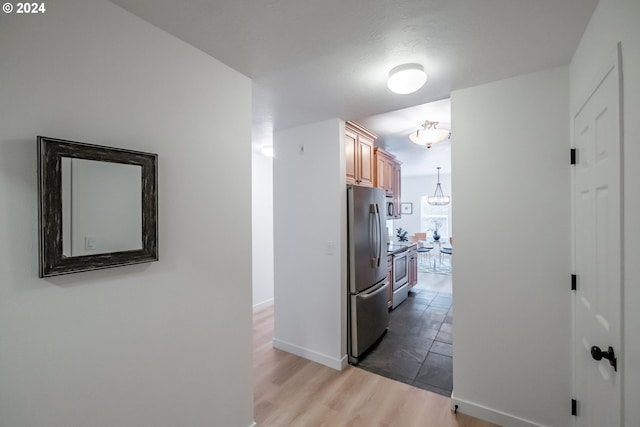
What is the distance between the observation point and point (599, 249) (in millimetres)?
1300

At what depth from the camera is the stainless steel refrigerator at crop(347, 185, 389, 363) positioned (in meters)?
2.89

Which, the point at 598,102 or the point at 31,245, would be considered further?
the point at 598,102

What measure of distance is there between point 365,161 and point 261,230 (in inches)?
85.6

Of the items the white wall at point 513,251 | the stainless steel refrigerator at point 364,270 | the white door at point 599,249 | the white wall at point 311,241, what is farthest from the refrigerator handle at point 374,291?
the white door at point 599,249

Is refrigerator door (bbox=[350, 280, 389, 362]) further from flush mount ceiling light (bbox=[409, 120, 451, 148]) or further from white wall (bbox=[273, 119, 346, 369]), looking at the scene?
flush mount ceiling light (bbox=[409, 120, 451, 148])

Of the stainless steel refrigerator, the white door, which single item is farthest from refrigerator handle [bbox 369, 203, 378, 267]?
the white door

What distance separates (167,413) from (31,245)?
109 centimetres

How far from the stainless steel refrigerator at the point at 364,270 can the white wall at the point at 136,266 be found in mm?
1284

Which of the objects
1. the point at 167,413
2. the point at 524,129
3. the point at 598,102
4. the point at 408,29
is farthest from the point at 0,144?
the point at 524,129

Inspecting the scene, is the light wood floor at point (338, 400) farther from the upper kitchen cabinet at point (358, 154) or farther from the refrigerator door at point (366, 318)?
the upper kitchen cabinet at point (358, 154)

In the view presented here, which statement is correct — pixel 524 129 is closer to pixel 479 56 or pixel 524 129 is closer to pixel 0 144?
pixel 479 56

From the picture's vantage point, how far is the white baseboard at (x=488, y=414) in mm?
1918

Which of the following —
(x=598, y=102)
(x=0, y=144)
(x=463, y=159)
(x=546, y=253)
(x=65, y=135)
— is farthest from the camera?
(x=463, y=159)

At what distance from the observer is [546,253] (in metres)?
1.85
